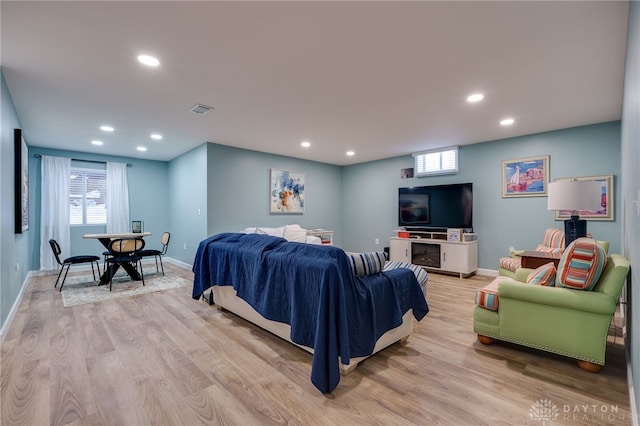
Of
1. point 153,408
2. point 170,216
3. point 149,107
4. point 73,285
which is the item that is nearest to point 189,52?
point 149,107

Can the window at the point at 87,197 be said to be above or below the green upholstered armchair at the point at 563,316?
above

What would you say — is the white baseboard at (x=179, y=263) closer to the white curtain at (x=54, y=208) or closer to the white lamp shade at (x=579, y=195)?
the white curtain at (x=54, y=208)

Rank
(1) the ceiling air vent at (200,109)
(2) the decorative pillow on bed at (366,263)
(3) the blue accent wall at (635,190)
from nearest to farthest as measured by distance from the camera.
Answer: (3) the blue accent wall at (635,190)
(2) the decorative pillow on bed at (366,263)
(1) the ceiling air vent at (200,109)

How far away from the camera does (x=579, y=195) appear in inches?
109

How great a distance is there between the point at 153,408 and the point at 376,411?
131 cm

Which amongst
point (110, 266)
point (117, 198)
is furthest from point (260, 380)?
point (117, 198)

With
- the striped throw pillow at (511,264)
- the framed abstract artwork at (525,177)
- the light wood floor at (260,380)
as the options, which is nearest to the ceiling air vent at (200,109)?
the light wood floor at (260,380)

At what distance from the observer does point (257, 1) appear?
174 centimetres

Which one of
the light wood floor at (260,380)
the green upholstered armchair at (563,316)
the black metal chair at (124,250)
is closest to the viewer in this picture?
the light wood floor at (260,380)

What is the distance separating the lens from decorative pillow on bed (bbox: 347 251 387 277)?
2183 millimetres

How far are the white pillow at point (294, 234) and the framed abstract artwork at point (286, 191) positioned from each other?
0.46 metres

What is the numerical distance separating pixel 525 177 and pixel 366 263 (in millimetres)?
3945

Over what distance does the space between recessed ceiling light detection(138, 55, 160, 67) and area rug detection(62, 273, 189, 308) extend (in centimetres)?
310

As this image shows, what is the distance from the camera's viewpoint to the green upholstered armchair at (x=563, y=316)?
199 centimetres
